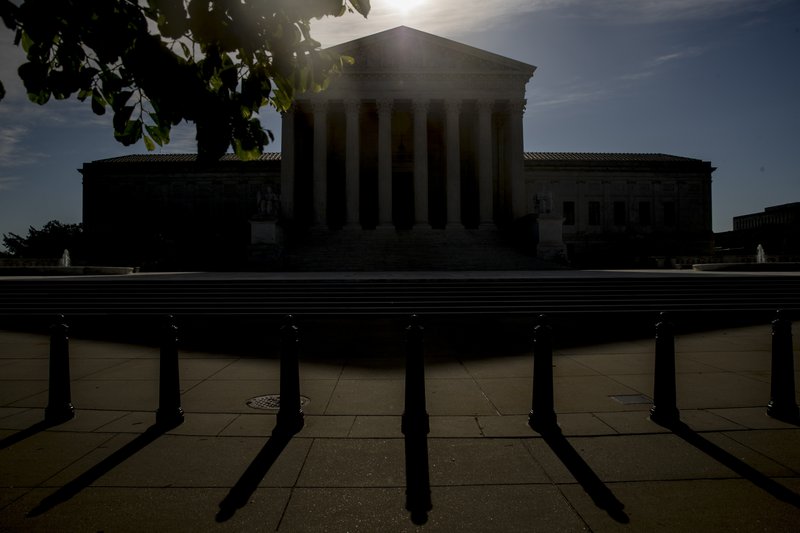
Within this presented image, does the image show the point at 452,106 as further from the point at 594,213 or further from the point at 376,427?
the point at 376,427

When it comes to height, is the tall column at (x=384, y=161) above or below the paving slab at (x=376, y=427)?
above

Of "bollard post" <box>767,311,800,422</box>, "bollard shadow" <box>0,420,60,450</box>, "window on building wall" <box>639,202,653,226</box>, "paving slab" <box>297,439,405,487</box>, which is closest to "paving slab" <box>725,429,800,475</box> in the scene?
"bollard post" <box>767,311,800,422</box>

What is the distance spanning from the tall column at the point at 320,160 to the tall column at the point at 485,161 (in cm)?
1189

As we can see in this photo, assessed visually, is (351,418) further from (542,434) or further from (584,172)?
(584,172)

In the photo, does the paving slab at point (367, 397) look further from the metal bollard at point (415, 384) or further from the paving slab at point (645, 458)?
the paving slab at point (645, 458)

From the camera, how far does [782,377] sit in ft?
20.0

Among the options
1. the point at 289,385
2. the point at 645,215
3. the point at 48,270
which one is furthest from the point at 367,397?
the point at 645,215

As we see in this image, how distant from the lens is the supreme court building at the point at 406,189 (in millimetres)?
36656

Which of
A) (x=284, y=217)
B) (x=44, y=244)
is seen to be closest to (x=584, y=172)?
(x=284, y=217)

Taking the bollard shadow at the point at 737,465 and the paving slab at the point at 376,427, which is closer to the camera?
the bollard shadow at the point at 737,465

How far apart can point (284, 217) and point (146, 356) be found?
3088cm

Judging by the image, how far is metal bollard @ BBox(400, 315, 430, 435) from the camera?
5.63 meters

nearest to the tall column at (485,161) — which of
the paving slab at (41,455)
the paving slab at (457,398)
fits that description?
the paving slab at (457,398)

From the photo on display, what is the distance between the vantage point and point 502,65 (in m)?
40.9
